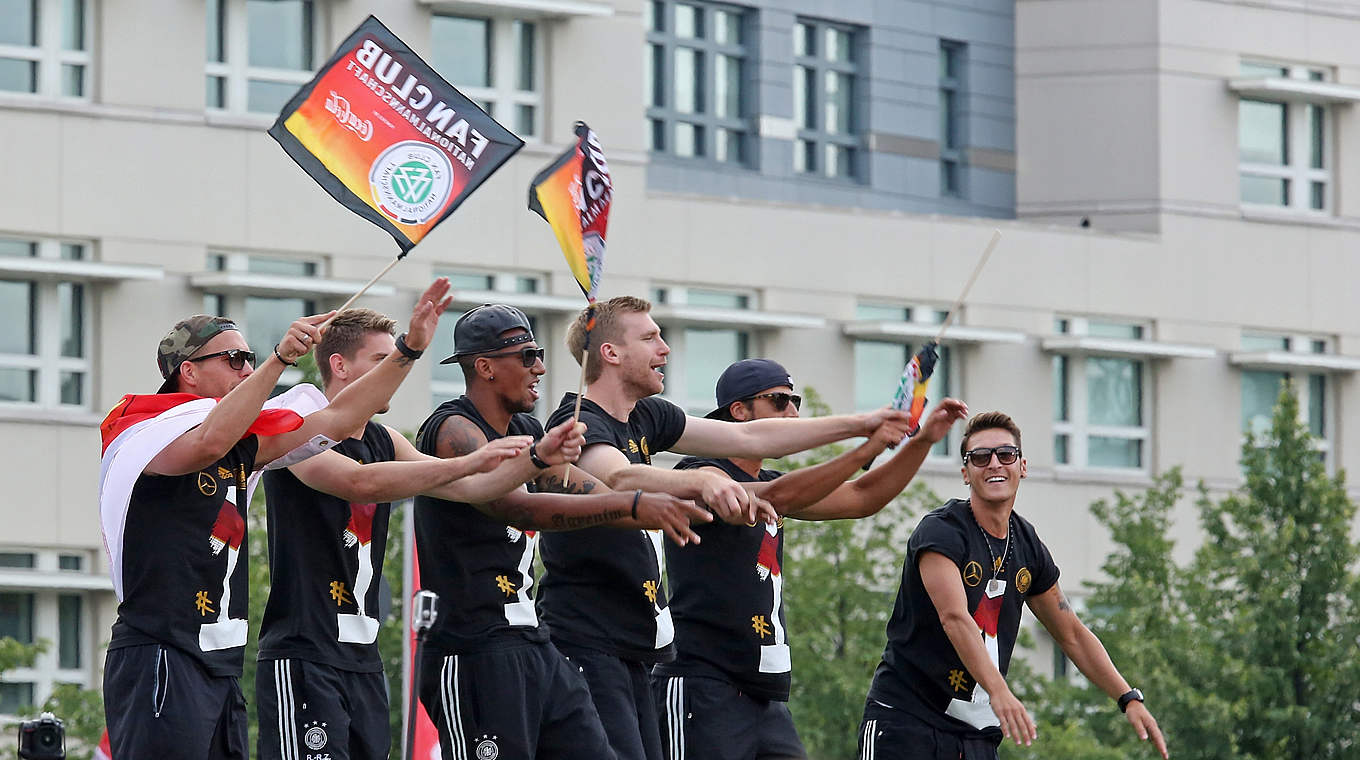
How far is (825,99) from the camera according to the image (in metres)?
49.0

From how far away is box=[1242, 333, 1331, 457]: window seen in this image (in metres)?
49.0

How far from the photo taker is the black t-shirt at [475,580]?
11.1m

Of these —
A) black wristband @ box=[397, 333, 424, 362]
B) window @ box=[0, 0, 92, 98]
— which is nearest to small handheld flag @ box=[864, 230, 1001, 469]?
black wristband @ box=[397, 333, 424, 362]

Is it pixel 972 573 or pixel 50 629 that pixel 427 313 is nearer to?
pixel 972 573

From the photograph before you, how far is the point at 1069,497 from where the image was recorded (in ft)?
154

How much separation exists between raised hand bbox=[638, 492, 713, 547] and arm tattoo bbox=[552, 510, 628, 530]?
4.5 inches

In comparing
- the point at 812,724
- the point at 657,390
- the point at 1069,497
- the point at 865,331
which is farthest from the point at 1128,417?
the point at 657,390

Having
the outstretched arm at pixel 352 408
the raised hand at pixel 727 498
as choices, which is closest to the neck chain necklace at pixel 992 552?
the raised hand at pixel 727 498

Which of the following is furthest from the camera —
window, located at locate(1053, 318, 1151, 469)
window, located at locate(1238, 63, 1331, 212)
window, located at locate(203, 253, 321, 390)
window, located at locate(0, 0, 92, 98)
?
window, located at locate(1238, 63, 1331, 212)

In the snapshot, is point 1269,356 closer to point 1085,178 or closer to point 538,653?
point 1085,178

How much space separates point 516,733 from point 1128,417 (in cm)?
3820

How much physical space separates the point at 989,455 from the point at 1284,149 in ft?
128

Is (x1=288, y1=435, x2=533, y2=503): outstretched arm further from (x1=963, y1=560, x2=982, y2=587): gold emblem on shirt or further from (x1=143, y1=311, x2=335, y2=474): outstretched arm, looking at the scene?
(x1=963, y1=560, x2=982, y2=587): gold emblem on shirt

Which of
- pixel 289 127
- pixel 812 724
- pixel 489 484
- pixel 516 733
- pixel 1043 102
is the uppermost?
pixel 1043 102
